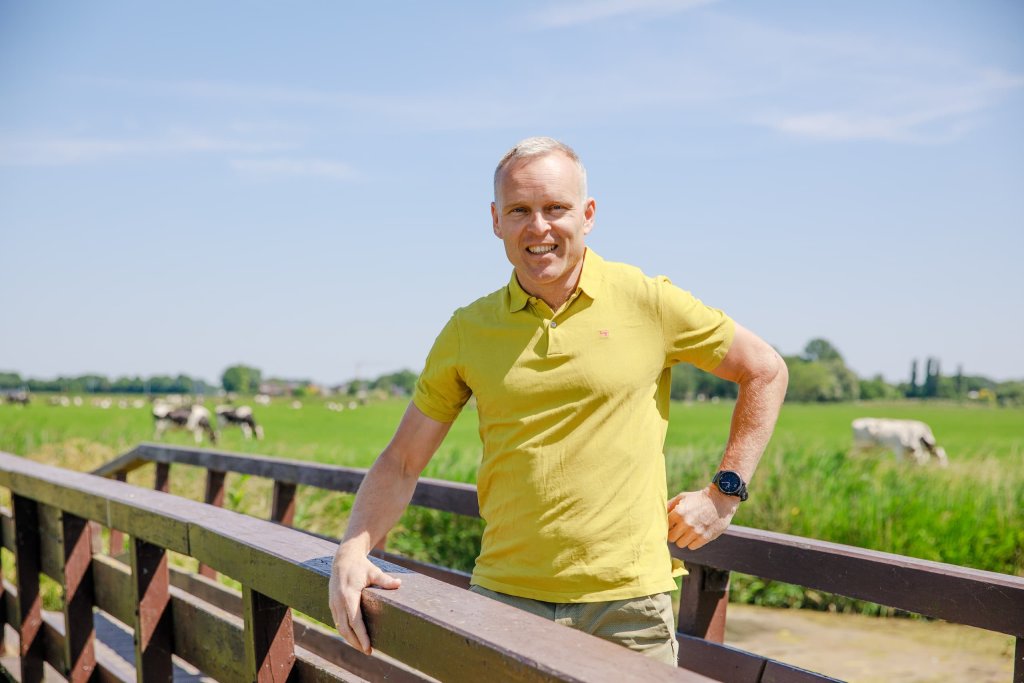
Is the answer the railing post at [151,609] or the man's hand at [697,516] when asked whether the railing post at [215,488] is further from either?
the man's hand at [697,516]

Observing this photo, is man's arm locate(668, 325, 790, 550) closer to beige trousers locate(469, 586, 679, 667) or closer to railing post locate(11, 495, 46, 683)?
beige trousers locate(469, 586, 679, 667)

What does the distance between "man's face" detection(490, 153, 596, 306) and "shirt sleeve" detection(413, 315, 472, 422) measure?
8.9 inches

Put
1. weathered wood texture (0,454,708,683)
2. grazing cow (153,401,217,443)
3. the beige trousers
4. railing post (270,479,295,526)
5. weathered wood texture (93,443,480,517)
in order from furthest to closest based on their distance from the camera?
1. grazing cow (153,401,217,443)
2. railing post (270,479,295,526)
3. weathered wood texture (93,443,480,517)
4. the beige trousers
5. weathered wood texture (0,454,708,683)

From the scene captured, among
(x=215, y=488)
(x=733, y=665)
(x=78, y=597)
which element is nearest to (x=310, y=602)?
(x=733, y=665)

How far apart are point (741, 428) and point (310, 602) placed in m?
1.00

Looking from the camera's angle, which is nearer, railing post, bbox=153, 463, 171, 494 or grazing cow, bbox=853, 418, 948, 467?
railing post, bbox=153, 463, 171, 494

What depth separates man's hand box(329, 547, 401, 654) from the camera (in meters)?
1.76

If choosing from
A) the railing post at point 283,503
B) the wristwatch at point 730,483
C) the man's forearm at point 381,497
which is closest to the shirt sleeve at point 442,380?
the man's forearm at point 381,497

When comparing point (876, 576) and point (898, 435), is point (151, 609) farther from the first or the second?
point (898, 435)

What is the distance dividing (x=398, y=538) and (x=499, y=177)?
6170 millimetres

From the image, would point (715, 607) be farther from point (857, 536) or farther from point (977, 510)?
point (977, 510)

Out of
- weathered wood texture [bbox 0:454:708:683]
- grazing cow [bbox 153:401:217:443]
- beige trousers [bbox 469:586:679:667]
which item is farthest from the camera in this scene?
grazing cow [bbox 153:401:217:443]

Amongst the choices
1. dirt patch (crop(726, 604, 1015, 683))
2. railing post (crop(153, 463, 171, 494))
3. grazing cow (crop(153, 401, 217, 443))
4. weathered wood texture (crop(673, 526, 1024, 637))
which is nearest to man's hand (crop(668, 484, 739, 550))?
weathered wood texture (crop(673, 526, 1024, 637))

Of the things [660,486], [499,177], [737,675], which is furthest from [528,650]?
[737,675]
